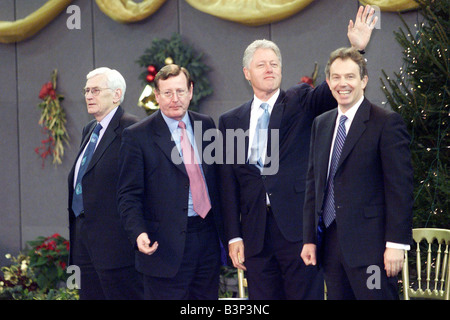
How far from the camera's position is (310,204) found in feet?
10.1

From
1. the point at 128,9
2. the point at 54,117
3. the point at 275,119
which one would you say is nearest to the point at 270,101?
the point at 275,119

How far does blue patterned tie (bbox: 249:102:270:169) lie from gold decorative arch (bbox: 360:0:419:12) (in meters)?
1.84

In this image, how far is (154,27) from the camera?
589cm

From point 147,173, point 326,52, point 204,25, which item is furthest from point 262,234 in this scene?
point 204,25

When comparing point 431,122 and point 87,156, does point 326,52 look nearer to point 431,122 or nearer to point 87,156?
point 431,122

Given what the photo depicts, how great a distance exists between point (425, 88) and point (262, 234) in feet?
4.52

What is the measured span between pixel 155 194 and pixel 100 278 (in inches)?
25.7

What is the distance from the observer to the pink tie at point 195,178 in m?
3.29

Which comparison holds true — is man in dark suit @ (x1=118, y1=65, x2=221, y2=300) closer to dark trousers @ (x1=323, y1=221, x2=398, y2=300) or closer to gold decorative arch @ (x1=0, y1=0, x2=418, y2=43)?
dark trousers @ (x1=323, y1=221, x2=398, y2=300)

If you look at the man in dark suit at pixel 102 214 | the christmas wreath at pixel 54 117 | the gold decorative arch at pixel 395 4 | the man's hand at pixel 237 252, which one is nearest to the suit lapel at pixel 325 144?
the man's hand at pixel 237 252

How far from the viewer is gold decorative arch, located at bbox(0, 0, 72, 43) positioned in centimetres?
627

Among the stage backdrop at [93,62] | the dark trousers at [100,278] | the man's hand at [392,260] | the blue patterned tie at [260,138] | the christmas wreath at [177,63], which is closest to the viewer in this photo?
the man's hand at [392,260]

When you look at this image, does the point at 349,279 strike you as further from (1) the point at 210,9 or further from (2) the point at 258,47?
(1) the point at 210,9

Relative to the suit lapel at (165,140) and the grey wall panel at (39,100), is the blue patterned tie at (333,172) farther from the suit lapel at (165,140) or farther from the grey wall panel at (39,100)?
the grey wall panel at (39,100)
